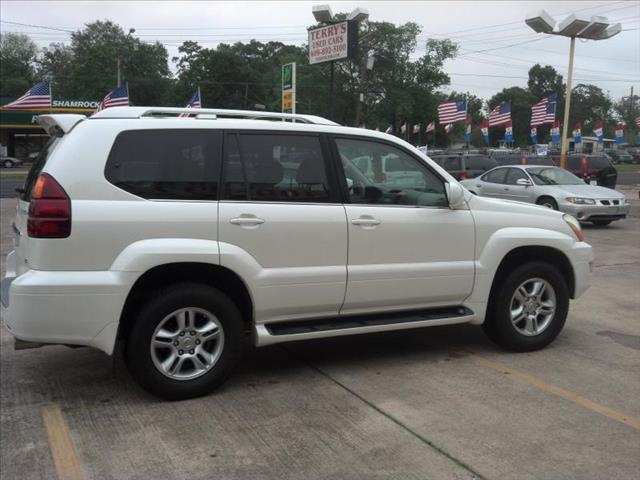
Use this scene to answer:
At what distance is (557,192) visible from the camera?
14.4 meters

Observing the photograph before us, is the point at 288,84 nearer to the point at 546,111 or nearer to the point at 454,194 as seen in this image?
the point at 546,111

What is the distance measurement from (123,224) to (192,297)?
652 millimetres

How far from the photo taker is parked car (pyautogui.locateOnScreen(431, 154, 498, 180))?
71.1ft

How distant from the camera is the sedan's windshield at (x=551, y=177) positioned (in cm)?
1513


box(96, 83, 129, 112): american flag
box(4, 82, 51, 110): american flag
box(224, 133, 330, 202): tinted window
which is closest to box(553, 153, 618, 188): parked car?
box(96, 83, 129, 112): american flag

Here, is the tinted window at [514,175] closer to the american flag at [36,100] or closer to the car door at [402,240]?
the car door at [402,240]

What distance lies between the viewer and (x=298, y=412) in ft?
13.5

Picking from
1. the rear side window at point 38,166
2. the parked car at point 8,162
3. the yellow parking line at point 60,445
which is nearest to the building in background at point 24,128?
the parked car at point 8,162

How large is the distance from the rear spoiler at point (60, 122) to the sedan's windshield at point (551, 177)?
500 inches

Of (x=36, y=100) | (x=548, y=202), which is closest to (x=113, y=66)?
(x=36, y=100)

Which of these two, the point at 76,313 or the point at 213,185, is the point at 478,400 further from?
the point at 76,313

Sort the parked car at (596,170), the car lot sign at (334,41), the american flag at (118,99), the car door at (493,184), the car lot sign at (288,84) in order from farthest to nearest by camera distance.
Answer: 1. the parked car at (596,170)
2. the american flag at (118,99)
3. the car lot sign at (288,84)
4. the car lot sign at (334,41)
5. the car door at (493,184)

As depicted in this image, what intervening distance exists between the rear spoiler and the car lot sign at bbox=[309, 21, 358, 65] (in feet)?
46.4

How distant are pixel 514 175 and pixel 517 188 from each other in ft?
1.64
